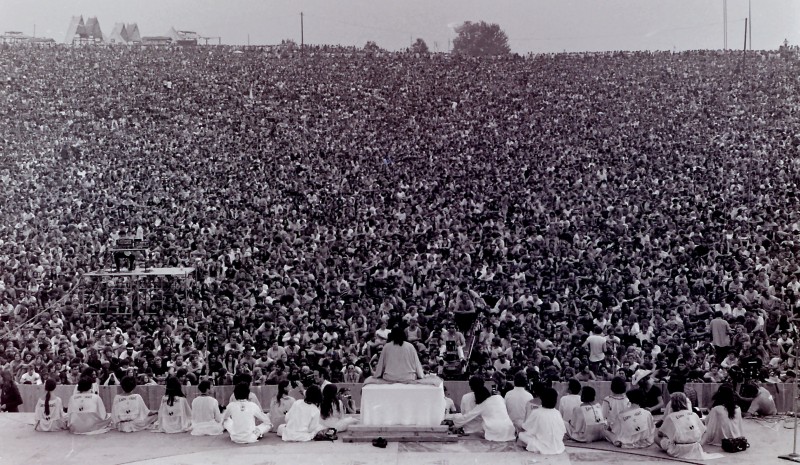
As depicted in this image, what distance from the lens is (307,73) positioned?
37906mm

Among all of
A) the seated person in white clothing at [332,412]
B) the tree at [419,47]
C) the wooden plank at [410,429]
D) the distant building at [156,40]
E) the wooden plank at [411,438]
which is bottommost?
the wooden plank at [411,438]

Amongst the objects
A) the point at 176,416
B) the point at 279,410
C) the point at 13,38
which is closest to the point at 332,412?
the point at 279,410

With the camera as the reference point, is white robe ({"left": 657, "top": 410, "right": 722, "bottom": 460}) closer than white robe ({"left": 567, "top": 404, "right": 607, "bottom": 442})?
Yes

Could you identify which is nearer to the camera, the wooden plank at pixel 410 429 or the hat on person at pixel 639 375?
the wooden plank at pixel 410 429

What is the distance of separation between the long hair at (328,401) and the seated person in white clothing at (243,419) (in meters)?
0.68

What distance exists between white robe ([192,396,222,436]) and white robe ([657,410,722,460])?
516cm

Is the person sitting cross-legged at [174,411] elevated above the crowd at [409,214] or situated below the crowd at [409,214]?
below

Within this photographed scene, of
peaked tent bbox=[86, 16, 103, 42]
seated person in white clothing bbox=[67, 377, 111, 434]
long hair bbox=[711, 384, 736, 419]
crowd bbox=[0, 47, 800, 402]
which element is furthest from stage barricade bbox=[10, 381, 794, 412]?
peaked tent bbox=[86, 16, 103, 42]

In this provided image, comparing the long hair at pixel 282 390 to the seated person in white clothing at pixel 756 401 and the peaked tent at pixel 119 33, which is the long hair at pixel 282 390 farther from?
the peaked tent at pixel 119 33

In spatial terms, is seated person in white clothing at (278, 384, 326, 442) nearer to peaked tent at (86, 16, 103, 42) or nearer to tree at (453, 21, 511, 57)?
tree at (453, 21, 511, 57)

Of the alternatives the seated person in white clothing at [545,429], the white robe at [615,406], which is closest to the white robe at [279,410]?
the seated person in white clothing at [545,429]

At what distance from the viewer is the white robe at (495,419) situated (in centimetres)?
979

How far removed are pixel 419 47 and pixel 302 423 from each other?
112ft

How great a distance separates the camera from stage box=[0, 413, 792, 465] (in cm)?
918
